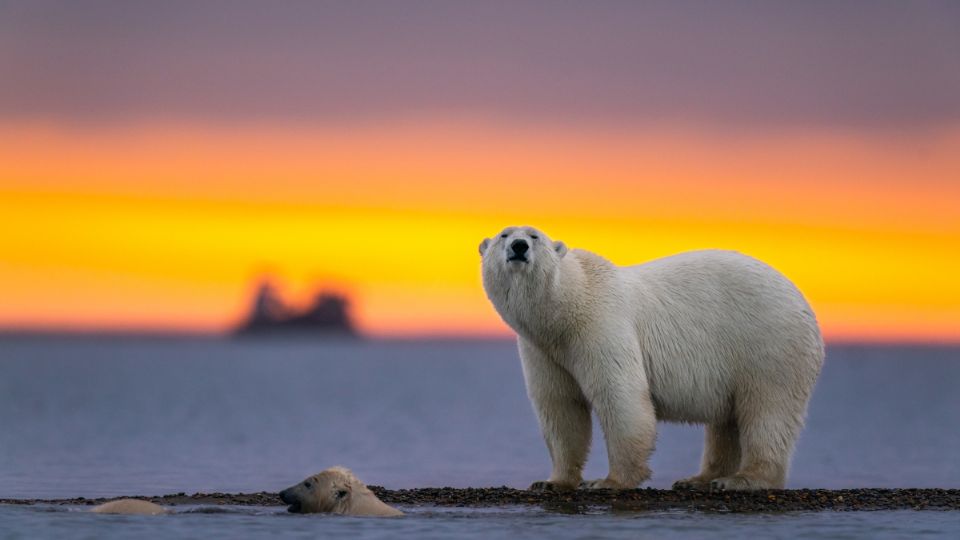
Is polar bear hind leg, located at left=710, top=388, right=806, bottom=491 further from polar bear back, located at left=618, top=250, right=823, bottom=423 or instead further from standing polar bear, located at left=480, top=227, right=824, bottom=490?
polar bear back, located at left=618, top=250, right=823, bottom=423

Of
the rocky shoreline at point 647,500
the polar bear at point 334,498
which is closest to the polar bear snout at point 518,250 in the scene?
the rocky shoreline at point 647,500

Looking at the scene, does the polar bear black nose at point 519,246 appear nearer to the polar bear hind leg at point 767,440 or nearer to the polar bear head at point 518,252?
the polar bear head at point 518,252

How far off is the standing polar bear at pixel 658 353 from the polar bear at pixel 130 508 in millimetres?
4380

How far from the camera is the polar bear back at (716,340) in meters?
19.2

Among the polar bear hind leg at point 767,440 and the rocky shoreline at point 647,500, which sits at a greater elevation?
the polar bear hind leg at point 767,440

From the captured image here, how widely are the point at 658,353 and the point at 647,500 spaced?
6.57ft

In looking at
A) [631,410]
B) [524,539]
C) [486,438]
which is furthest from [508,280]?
[486,438]

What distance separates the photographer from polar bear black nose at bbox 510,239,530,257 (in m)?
17.6

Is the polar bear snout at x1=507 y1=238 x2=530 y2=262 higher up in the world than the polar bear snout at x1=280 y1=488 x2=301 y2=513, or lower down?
higher up

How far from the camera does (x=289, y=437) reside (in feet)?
163

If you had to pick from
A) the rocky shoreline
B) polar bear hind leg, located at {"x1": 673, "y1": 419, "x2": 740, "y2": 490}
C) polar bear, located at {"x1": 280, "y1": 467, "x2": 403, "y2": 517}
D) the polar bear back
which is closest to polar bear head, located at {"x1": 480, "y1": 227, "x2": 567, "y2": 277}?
the polar bear back

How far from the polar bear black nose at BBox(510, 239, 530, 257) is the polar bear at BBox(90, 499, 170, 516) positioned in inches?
187

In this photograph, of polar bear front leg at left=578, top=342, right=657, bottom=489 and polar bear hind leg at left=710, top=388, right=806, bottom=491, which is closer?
polar bear front leg at left=578, top=342, right=657, bottom=489

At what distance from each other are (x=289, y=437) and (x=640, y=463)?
32427mm
